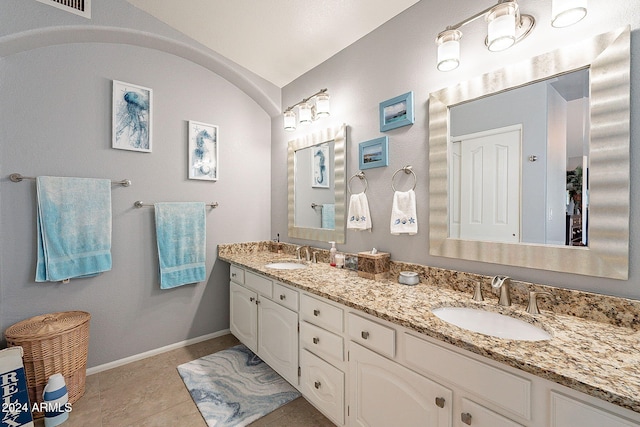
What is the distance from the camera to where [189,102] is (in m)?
2.45

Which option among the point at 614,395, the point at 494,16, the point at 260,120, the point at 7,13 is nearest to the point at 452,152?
the point at 494,16

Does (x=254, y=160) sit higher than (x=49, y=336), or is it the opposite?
(x=254, y=160)

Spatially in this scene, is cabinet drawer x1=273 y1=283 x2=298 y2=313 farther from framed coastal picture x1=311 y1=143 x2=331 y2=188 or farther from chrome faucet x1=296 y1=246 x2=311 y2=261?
framed coastal picture x1=311 y1=143 x2=331 y2=188

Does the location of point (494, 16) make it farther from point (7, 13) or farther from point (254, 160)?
point (7, 13)

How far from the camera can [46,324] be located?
1.74 meters

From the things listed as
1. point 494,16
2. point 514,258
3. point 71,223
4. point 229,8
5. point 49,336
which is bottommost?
point 49,336

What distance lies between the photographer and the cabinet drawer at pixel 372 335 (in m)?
1.17

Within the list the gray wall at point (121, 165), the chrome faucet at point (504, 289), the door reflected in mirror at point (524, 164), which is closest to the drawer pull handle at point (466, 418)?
the chrome faucet at point (504, 289)

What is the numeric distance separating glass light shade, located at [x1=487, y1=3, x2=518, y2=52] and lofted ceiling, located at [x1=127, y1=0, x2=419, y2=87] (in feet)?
2.20

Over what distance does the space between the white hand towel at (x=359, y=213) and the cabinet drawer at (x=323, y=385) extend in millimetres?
888

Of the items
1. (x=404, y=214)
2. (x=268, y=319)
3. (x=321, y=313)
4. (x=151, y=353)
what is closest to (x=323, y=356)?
(x=321, y=313)

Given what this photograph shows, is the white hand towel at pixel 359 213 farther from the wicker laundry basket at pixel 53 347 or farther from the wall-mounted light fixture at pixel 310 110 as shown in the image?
the wicker laundry basket at pixel 53 347

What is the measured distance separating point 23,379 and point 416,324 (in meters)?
2.11

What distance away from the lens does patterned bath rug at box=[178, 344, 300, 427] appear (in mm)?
1654
